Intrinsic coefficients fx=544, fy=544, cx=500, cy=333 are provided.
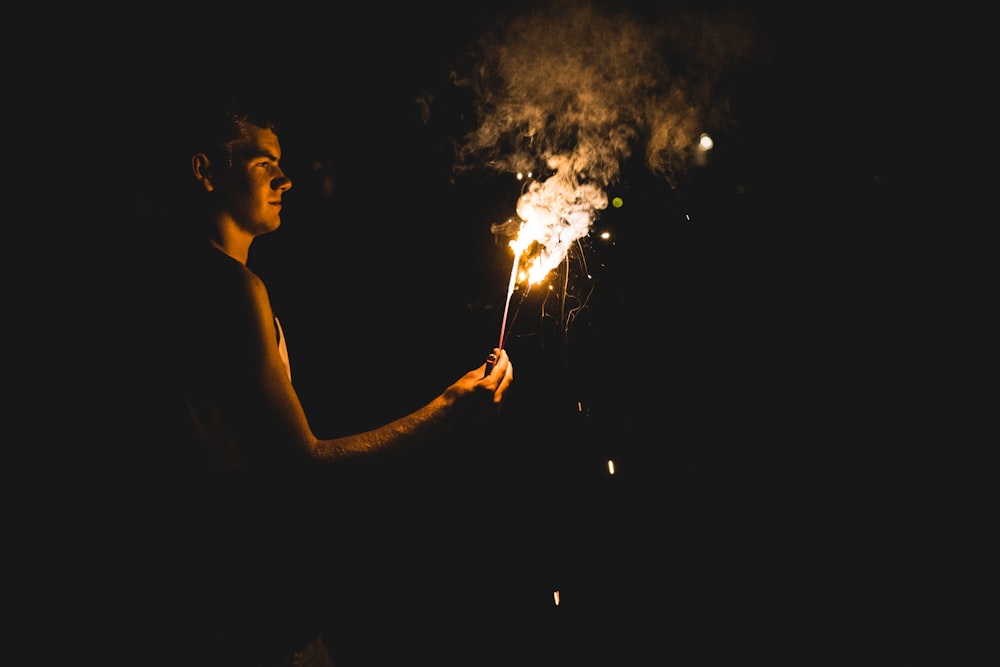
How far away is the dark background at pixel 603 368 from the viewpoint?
301 centimetres

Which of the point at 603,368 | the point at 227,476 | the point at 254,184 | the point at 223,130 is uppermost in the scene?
the point at 223,130

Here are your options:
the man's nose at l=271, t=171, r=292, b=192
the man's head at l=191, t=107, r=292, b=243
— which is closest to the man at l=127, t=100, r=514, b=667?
the man's head at l=191, t=107, r=292, b=243

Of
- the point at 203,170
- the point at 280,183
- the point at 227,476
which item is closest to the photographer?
the point at 227,476

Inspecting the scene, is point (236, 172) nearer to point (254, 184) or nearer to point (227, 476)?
point (254, 184)

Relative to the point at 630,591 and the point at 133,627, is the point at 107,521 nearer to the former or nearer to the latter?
the point at 133,627

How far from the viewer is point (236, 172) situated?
214 cm

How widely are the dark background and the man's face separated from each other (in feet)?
2.77

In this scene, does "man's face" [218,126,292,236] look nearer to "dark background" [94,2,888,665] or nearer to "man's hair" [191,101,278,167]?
"man's hair" [191,101,278,167]

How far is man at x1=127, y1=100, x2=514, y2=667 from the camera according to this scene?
1491 mm

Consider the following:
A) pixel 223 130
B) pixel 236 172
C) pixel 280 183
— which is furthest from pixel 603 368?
pixel 223 130

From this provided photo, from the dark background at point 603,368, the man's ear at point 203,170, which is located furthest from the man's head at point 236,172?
the dark background at point 603,368

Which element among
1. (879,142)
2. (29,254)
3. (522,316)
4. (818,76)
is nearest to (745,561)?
(522,316)

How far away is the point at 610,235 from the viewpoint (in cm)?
326

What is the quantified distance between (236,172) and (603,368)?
2.29m
